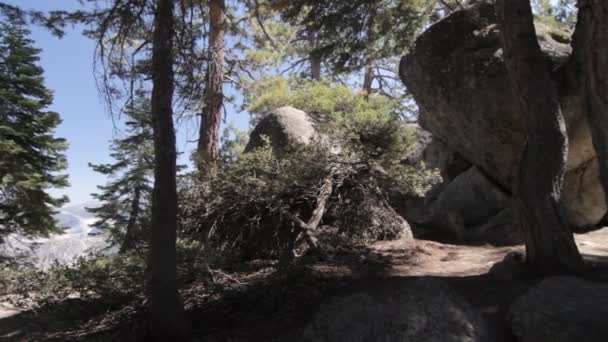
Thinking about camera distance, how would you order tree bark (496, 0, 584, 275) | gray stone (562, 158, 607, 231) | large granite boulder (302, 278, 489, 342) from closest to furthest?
large granite boulder (302, 278, 489, 342)
tree bark (496, 0, 584, 275)
gray stone (562, 158, 607, 231)

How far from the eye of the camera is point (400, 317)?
142 inches

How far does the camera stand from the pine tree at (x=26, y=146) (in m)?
13.8

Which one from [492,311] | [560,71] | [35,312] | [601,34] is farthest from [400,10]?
[35,312]

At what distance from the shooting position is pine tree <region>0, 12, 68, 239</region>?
1377cm

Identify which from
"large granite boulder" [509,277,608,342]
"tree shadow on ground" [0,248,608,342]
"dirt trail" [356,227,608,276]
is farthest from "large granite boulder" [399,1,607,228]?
"large granite boulder" [509,277,608,342]

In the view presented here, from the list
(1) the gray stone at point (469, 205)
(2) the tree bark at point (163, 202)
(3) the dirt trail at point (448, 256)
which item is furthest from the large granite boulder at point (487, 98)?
(2) the tree bark at point (163, 202)

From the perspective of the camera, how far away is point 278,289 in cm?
477

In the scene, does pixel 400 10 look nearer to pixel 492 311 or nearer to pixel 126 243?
pixel 492 311

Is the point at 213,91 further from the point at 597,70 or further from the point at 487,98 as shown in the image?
the point at 487,98

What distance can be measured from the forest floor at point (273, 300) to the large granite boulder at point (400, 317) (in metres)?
0.26

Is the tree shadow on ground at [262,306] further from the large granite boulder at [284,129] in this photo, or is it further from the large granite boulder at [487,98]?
the large granite boulder at [284,129]

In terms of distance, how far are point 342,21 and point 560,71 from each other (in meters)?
3.84

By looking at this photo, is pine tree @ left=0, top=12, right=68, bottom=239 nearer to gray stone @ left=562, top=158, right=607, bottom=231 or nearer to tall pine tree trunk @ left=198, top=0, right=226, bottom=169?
tall pine tree trunk @ left=198, top=0, right=226, bottom=169

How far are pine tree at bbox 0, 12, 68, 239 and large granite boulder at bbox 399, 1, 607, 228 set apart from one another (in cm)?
1346
